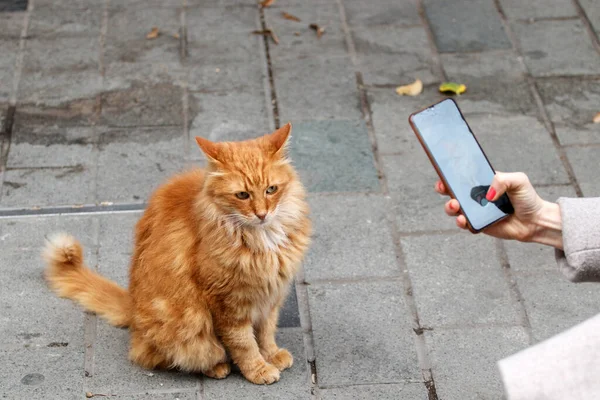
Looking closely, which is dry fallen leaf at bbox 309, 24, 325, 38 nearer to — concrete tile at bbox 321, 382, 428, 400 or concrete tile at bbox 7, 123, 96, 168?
concrete tile at bbox 7, 123, 96, 168

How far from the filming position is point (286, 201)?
3400 millimetres

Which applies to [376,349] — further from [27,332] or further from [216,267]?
[27,332]

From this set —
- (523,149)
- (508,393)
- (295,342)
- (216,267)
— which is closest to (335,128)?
(523,149)

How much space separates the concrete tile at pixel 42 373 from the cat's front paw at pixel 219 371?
21.1 inches

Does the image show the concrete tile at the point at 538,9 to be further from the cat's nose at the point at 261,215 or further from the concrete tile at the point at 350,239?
the cat's nose at the point at 261,215

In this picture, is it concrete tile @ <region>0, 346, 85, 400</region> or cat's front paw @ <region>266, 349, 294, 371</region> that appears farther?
cat's front paw @ <region>266, 349, 294, 371</region>

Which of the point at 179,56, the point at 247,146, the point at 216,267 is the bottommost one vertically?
the point at 179,56

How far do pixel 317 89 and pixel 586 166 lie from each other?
5.69ft

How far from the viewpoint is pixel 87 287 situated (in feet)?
12.8

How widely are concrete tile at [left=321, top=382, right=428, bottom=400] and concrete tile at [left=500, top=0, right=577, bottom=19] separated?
11.6 feet

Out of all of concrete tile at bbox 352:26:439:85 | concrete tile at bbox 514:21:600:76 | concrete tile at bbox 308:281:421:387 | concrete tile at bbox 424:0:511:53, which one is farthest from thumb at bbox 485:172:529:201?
concrete tile at bbox 424:0:511:53

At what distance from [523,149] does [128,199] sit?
7.59 ft

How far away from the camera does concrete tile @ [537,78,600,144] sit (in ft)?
17.0

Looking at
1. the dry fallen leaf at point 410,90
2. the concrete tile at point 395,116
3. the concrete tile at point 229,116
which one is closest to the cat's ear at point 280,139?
the concrete tile at point 229,116
